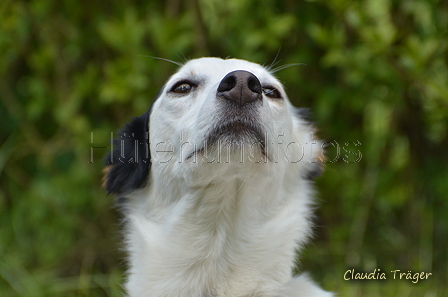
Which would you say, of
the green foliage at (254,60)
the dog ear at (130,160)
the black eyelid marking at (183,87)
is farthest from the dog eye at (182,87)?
the green foliage at (254,60)

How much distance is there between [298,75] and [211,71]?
66.1 inches

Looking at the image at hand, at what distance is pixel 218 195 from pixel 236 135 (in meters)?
0.41

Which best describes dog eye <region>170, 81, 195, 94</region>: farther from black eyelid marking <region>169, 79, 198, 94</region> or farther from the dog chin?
the dog chin

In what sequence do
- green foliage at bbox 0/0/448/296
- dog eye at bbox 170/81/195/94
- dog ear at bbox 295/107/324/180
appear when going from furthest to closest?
green foliage at bbox 0/0/448/296 → dog ear at bbox 295/107/324/180 → dog eye at bbox 170/81/195/94

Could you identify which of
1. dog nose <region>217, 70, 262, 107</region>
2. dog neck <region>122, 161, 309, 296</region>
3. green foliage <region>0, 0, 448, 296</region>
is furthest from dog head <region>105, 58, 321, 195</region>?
green foliage <region>0, 0, 448, 296</region>

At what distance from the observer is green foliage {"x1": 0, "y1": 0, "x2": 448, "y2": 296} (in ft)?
11.7

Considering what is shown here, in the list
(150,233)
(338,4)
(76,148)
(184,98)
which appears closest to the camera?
(184,98)

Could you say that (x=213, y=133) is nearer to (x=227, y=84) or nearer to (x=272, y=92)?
(x=227, y=84)

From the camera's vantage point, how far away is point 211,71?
246cm

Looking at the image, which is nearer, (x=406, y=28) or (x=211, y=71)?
(x=211, y=71)

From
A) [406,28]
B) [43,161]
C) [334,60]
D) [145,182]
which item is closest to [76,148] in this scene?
[43,161]

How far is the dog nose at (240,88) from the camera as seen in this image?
202 cm

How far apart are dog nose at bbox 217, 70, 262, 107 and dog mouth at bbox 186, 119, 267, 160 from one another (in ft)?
0.32

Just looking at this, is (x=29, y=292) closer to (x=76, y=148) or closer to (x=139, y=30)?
(x=76, y=148)
